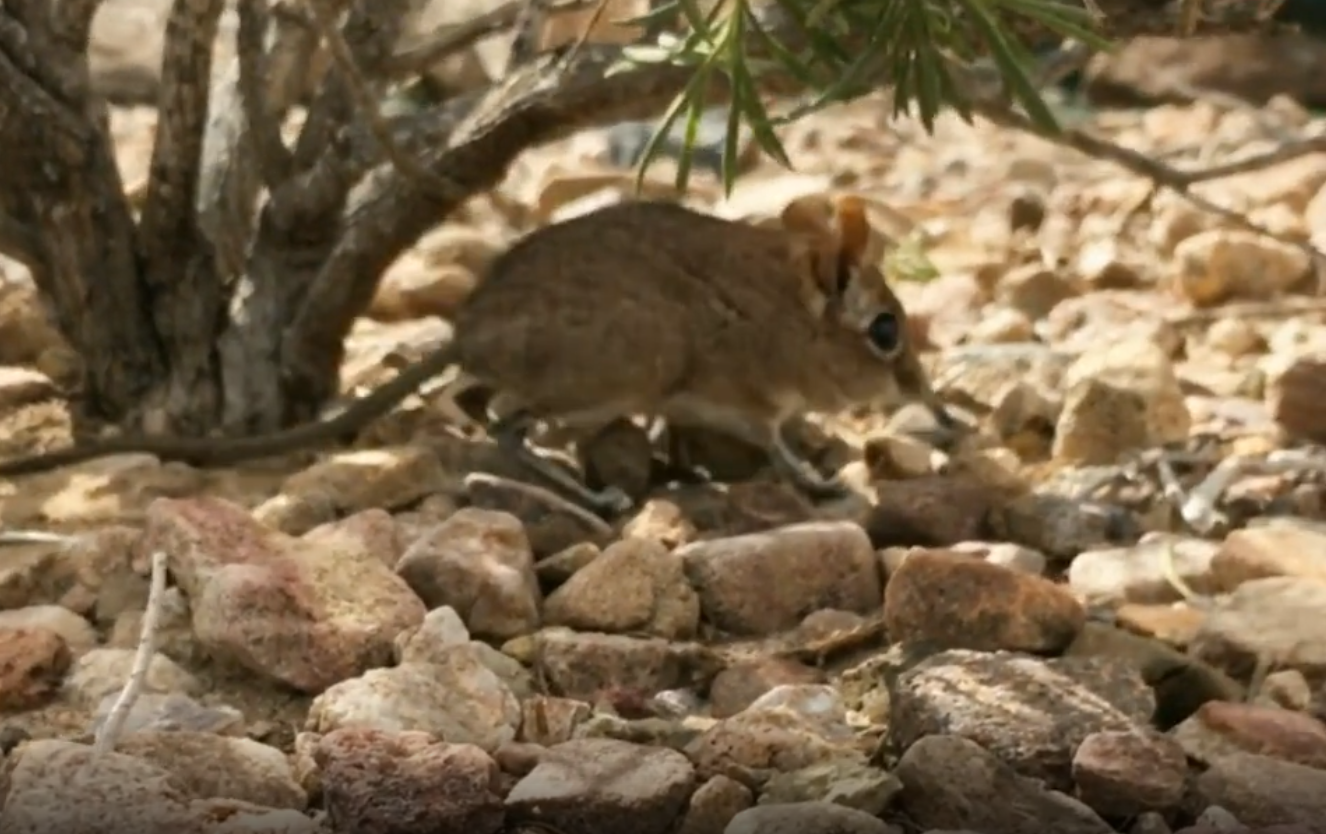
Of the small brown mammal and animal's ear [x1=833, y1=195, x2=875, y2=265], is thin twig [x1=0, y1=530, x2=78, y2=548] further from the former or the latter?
animal's ear [x1=833, y1=195, x2=875, y2=265]

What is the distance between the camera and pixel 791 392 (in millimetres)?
3830

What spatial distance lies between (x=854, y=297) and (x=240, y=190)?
1213 millimetres

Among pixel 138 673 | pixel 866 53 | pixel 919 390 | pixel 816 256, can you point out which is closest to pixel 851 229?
pixel 816 256

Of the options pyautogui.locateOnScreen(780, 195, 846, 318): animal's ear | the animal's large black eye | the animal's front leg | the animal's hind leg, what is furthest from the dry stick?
the animal's large black eye

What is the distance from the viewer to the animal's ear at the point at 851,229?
3.86 m

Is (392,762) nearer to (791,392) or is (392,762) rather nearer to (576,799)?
(576,799)

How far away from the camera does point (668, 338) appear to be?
3662 millimetres

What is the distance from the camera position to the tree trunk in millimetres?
3406

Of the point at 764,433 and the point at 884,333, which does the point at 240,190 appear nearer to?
the point at 764,433

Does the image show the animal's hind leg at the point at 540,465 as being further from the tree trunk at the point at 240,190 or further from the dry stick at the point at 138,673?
the dry stick at the point at 138,673

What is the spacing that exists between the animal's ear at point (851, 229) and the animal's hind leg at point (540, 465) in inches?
28.5

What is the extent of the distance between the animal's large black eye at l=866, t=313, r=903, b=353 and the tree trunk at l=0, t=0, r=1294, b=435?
2.43 feet

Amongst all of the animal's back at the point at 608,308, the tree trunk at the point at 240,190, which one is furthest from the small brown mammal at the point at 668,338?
the tree trunk at the point at 240,190

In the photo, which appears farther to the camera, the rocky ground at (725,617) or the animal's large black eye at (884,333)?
the animal's large black eye at (884,333)
